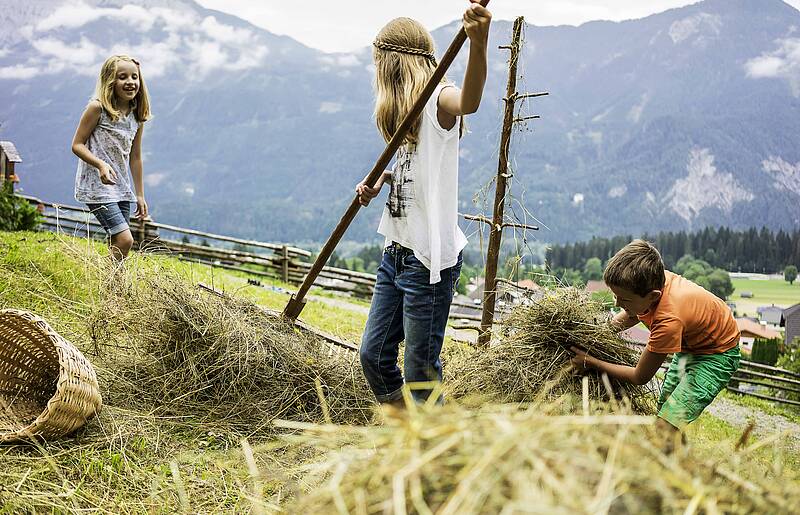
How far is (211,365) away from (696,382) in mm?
2292

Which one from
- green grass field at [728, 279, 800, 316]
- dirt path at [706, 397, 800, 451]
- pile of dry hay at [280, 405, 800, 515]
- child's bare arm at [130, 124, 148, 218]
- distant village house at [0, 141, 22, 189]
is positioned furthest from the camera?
green grass field at [728, 279, 800, 316]

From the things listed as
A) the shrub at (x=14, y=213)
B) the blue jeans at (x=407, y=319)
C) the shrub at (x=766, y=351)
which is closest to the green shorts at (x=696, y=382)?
the blue jeans at (x=407, y=319)

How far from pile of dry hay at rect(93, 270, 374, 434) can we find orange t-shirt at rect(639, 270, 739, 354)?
152 centimetres

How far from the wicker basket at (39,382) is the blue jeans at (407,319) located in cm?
119

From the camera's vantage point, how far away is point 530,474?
2.76ft

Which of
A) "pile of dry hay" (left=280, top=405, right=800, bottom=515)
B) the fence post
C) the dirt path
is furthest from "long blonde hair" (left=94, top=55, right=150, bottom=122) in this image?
the fence post

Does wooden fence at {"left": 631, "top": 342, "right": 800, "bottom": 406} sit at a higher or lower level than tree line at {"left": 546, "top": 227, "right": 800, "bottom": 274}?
lower

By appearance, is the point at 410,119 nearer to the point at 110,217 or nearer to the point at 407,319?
the point at 407,319

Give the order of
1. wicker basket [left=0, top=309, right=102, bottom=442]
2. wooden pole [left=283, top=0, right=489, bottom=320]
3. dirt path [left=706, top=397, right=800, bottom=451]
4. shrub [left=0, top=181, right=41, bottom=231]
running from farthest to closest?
shrub [left=0, top=181, right=41, bottom=231] < dirt path [left=706, top=397, right=800, bottom=451] < wicker basket [left=0, top=309, right=102, bottom=442] < wooden pole [left=283, top=0, right=489, bottom=320]

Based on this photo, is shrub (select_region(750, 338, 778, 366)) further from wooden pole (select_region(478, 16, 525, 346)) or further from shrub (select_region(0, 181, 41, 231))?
shrub (select_region(0, 181, 41, 231))

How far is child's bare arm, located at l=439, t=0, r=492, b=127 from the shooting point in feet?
6.98

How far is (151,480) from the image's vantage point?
8.33ft

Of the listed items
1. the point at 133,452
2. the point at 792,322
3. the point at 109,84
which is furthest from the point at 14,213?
the point at 792,322

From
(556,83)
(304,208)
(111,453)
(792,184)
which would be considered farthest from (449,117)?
(556,83)
